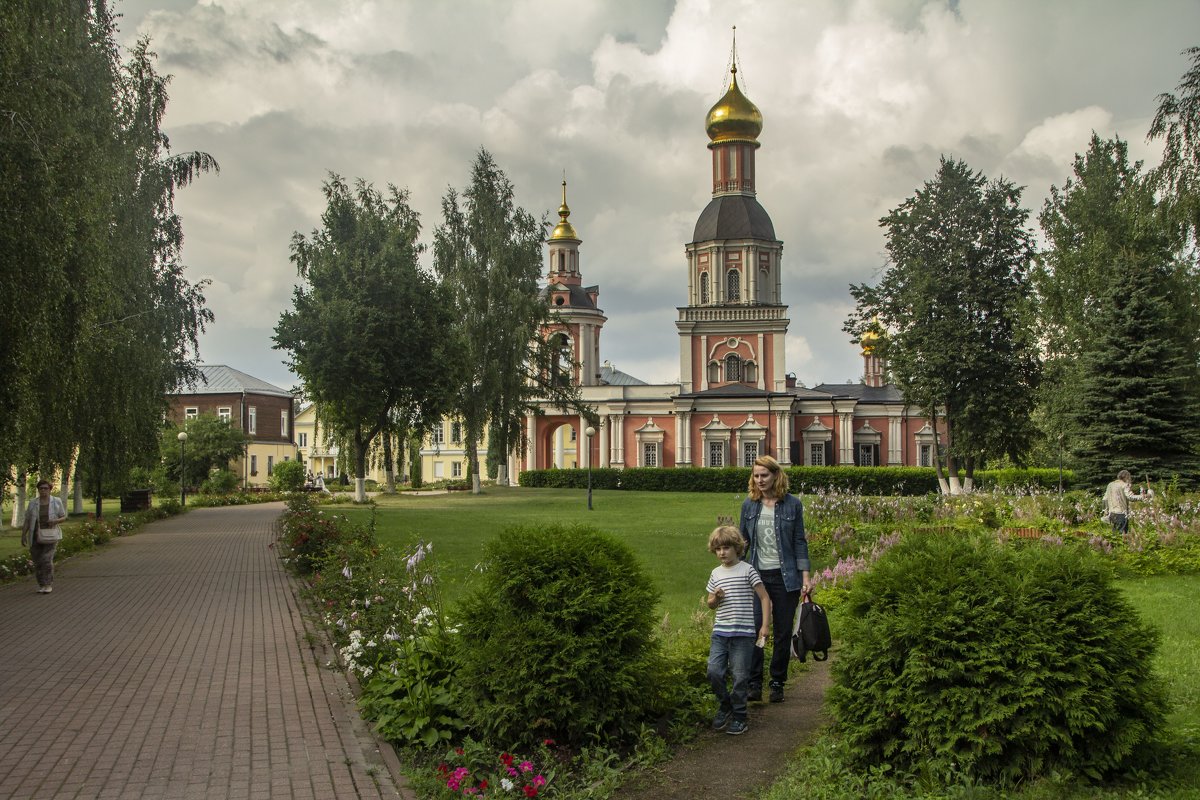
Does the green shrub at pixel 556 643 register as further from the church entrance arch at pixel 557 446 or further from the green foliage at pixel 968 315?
the church entrance arch at pixel 557 446

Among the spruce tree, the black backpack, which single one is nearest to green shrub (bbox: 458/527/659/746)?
the black backpack

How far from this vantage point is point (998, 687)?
200 inches

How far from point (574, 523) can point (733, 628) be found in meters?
1.21

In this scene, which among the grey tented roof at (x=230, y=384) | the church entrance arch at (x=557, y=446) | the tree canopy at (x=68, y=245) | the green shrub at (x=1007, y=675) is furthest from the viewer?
the grey tented roof at (x=230, y=384)

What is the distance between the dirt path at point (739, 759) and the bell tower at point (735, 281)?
5249 cm

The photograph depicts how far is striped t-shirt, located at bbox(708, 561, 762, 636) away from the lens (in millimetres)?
6508

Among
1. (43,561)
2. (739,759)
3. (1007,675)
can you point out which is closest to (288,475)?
(43,561)

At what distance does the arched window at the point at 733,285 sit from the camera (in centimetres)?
5994

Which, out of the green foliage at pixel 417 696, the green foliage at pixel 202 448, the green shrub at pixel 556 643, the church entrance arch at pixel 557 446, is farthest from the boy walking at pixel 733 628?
the church entrance arch at pixel 557 446

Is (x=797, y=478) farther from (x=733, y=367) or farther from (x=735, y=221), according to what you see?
(x=735, y=221)

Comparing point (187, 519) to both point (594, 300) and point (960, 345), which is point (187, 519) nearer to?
point (960, 345)

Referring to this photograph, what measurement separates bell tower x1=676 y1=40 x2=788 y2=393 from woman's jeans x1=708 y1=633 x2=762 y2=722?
52830 millimetres

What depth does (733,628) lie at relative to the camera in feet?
21.4

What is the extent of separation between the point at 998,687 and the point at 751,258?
182ft
